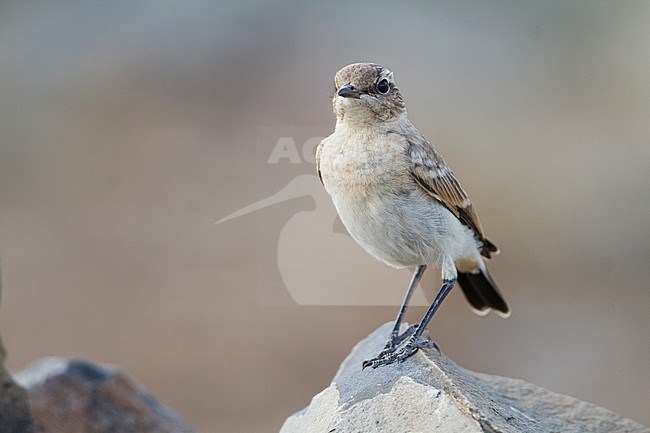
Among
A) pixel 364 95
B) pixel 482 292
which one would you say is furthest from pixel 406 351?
pixel 482 292

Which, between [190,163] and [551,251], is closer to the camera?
[551,251]

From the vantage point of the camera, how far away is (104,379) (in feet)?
19.7

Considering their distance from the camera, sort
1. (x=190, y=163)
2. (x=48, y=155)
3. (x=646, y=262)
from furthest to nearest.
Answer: (x=48, y=155) < (x=190, y=163) < (x=646, y=262)

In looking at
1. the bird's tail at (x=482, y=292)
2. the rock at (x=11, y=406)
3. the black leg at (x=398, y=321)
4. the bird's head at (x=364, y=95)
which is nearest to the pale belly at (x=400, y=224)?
the black leg at (x=398, y=321)

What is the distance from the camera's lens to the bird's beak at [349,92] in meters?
5.00

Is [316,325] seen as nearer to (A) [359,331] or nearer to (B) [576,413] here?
(A) [359,331]

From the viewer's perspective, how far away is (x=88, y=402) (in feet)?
19.3

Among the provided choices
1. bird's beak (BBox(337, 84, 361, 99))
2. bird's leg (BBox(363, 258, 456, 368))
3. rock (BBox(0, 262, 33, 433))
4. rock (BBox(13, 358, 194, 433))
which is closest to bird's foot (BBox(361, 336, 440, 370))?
bird's leg (BBox(363, 258, 456, 368))

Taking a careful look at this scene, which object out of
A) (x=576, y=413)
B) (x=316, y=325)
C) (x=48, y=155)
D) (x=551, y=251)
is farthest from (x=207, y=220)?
(x=576, y=413)

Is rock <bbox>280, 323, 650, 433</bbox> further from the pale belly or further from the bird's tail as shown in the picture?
the bird's tail

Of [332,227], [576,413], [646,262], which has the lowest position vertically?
[576,413]

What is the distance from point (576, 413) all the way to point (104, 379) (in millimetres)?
3044

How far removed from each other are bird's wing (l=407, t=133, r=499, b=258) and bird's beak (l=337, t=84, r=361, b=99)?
401 mm

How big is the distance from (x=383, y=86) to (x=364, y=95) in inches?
6.6
